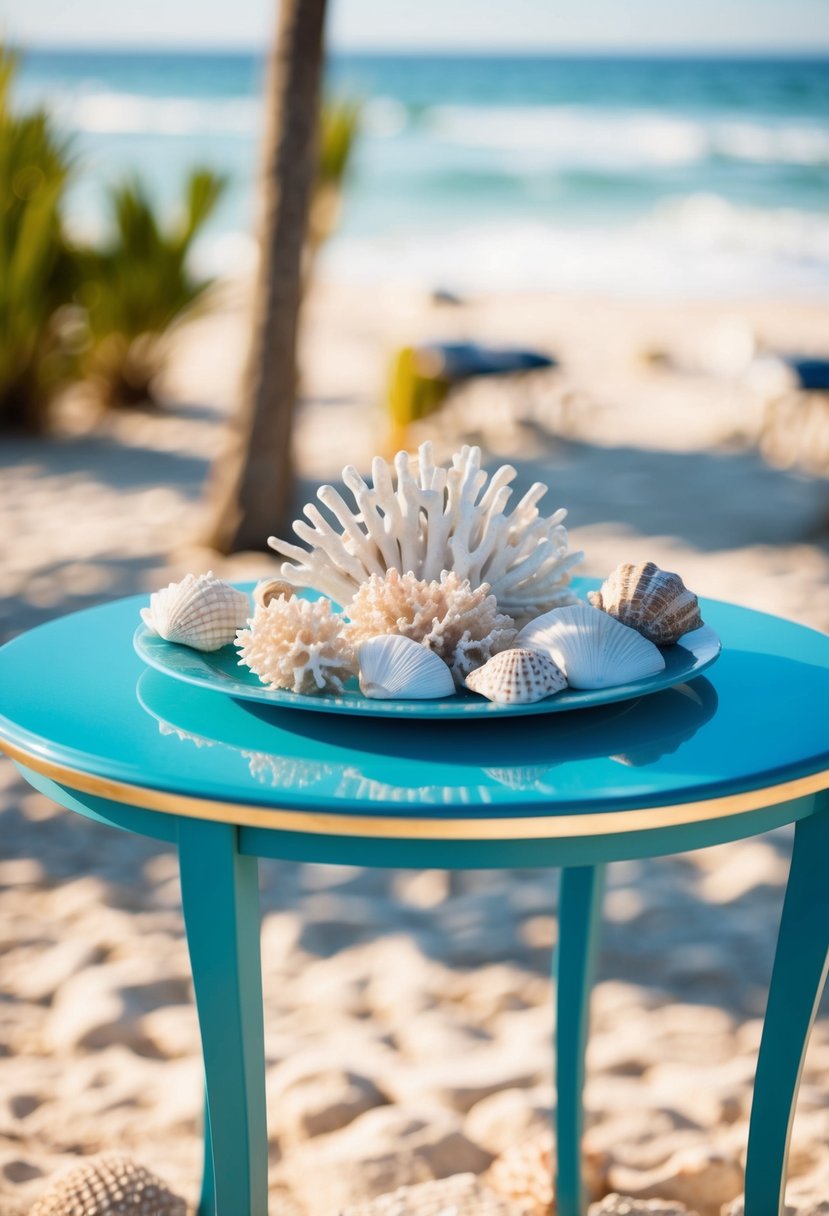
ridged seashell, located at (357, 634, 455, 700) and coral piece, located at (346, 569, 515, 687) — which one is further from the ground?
coral piece, located at (346, 569, 515, 687)

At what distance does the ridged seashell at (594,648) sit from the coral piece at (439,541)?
0.10m

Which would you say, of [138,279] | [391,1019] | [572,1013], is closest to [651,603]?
[572,1013]

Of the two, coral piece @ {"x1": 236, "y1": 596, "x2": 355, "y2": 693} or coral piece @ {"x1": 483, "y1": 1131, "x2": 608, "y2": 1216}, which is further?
coral piece @ {"x1": 483, "y1": 1131, "x2": 608, "y2": 1216}

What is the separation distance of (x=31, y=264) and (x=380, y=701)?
5609 mm

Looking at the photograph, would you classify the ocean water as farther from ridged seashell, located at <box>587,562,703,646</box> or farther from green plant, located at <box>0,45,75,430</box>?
ridged seashell, located at <box>587,562,703,646</box>

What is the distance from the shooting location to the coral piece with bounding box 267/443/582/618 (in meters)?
1.23

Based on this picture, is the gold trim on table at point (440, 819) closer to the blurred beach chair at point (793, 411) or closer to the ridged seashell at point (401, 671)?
the ridged seashell at point (401, 671)

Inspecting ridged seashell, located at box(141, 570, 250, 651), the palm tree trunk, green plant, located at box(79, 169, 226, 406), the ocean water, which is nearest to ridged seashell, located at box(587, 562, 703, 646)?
ridged seashell, located at box(141, 570, 250, 651)

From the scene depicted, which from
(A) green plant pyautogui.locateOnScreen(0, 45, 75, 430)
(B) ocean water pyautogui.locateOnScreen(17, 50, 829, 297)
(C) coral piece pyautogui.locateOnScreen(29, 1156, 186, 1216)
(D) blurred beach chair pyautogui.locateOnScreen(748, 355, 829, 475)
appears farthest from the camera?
(B) ocean water pyautogui.locateOnScreen(17, 50, 829, 297)

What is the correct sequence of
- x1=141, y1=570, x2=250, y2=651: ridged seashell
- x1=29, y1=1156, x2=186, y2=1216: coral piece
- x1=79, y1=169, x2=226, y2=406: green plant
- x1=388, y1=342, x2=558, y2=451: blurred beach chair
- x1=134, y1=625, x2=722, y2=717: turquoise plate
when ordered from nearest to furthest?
x1=134, y1=625, x2=722, y2=717: turquoise plate → x1=141, y1=570, x2=250, y2=651: ridged seashell → x1=29, y1=1156, x2=186, y2=1216: coral piece → x1=388, y1=342, x2=558, y2=451: blurred beach chair → x1=79, y1=169, x2=226, y2=406: green plant

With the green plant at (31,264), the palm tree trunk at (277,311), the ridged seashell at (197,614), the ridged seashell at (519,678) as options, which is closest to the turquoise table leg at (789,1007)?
the ridged seashell at (519,678)

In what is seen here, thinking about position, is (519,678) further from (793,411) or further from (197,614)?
(793,411)

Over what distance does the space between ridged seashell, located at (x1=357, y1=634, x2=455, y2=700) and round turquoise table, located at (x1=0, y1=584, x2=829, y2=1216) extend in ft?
0.12

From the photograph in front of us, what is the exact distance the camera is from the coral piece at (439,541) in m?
1.23
